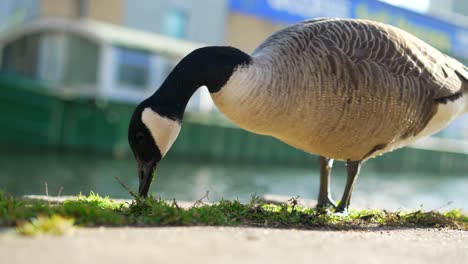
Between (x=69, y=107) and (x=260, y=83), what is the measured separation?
17853 mm

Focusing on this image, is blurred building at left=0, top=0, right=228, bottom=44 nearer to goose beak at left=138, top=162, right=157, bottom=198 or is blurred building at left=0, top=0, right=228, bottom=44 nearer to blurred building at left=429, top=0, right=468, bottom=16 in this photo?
goose beak at left=138, top=162, right=157, bottom=198

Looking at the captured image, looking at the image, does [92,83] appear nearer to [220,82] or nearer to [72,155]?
[72,155]

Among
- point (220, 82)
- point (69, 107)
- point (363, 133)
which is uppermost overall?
point (220, 82)

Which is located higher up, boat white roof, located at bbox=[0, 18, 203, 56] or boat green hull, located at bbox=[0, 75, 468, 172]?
boat white roof, located at bbox=[0, 18, 203, 56]

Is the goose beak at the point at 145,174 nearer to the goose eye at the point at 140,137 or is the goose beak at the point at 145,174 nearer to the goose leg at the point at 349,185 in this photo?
the goose eye at the point at 140,137

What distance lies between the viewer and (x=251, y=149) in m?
26.0

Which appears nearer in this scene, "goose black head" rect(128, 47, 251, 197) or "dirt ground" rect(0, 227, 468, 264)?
"dirt ground" rect(0, 227, 468, 264)

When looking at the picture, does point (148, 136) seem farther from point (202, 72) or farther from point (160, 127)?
point (202, 72)

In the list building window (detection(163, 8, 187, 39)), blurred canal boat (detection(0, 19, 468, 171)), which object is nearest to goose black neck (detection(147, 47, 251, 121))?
blurred canal boat (detection(0, 19, 468, 171))

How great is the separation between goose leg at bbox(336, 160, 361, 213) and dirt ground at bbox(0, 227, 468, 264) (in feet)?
4.69

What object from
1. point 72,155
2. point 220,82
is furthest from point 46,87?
point 220,82

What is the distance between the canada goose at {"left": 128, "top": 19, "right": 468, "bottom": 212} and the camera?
443 centimetres

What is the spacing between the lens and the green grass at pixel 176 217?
318cm

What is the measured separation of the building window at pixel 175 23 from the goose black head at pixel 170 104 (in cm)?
2448
